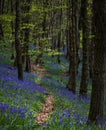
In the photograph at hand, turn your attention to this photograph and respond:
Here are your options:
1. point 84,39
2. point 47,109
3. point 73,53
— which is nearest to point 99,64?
point 47,109

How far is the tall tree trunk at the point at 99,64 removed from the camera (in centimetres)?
913

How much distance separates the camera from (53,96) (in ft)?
57.5

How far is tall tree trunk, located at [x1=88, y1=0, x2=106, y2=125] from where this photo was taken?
9133 millimetres

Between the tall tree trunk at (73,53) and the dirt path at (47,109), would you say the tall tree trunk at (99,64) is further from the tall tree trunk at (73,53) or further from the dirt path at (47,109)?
the tall tree trunk at (73,53)

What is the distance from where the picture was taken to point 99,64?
30.6 ft

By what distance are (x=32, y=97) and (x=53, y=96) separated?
3703mm

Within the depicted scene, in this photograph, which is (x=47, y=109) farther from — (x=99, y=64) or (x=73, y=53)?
(x=73, y=53)

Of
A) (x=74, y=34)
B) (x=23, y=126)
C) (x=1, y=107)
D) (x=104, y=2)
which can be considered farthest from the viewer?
(x=74, y=34)

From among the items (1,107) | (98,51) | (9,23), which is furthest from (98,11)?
(9,23)

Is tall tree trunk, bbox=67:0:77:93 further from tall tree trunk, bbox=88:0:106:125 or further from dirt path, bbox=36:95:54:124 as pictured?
tall tree trunk, bbox=88:0:106:125

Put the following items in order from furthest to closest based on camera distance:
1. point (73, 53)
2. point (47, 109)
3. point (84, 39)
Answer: point (73, 53) < point (84, 39) < point (47, 109)

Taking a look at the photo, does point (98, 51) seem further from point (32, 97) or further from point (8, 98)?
point (32, 97)

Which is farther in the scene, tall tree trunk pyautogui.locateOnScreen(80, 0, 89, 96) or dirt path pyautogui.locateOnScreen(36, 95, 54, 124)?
tall tree trunk pyautogui.locateOnScreen(80, 0, 89, 96)

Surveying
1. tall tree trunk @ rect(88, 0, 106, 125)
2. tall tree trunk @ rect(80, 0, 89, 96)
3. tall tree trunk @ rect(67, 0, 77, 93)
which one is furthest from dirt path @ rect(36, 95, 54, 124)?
tall tree trunk @ rect(67, 0, 77, 93)
